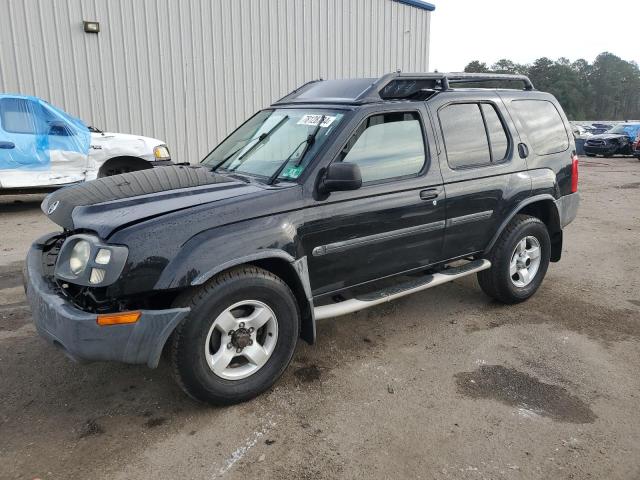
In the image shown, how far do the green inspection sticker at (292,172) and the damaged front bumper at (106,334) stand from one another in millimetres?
1108

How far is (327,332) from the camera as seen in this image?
13.6 ft

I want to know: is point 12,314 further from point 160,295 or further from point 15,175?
point 15,175

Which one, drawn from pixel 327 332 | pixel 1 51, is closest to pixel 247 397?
pixel 327 332

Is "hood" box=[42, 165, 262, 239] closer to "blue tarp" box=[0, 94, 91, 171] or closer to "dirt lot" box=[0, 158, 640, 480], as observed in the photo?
"dirt lot" box=[0, 158, 640, 480]

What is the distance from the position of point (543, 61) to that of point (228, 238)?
83.9 m

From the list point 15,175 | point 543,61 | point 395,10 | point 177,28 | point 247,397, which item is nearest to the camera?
point 247,397

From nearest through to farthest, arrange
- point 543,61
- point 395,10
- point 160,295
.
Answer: point 160,295
point 395,10
point 543,61

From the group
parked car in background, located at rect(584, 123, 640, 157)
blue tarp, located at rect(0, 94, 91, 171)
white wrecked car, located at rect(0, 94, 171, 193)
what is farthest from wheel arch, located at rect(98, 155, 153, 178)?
parked car in background, located at rect(584, 123, 640, 157)

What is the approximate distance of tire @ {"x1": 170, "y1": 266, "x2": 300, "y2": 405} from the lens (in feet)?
9.24

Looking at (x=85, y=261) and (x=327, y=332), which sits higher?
(x=85, y=261)

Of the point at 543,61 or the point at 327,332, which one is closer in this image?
the point at 327,332

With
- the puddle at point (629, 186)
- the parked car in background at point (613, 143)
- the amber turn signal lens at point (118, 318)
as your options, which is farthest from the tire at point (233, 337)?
the parked car in background at point (613, 143)

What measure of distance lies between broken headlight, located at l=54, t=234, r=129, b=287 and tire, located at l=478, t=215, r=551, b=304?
307 centimetres

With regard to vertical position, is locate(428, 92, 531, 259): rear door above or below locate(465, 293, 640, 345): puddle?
above
